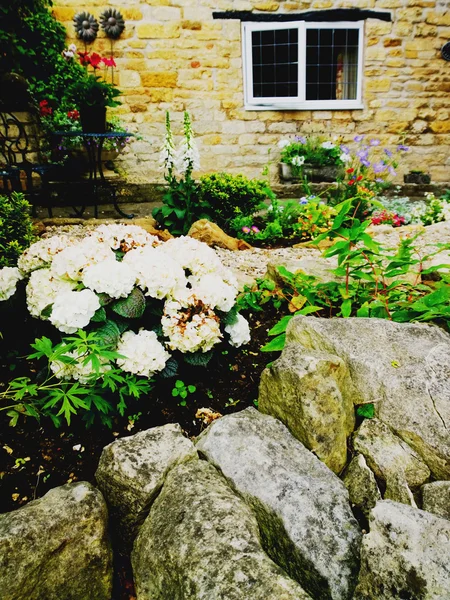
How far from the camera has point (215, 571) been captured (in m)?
1.12

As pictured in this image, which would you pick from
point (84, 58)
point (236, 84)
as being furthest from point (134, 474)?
point (236, 84)

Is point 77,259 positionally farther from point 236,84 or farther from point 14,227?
point 236,84

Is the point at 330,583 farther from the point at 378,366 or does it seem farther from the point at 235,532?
the point at 378,366

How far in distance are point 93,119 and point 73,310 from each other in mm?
4839

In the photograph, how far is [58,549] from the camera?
1.31m

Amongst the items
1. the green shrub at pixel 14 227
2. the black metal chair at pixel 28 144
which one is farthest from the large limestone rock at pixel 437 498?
the black metal chair at pixel 28 144

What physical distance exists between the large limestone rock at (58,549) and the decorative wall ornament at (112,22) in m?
7.60

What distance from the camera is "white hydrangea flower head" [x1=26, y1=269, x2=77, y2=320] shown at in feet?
6.40

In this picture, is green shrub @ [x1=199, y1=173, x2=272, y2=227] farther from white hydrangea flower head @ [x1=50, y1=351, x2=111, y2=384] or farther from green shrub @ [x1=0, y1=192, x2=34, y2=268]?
white hydrangea flower head @ [x1=50, y1=351, x2=111, y2=384]

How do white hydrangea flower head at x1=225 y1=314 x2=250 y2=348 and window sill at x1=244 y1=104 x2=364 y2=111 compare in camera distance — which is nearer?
white hydrangea flower head at x1=225 y1=314 x2=250 y2=348

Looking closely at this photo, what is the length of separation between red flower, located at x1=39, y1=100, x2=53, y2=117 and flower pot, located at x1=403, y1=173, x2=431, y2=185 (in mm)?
6292

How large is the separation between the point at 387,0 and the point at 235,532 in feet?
29.4

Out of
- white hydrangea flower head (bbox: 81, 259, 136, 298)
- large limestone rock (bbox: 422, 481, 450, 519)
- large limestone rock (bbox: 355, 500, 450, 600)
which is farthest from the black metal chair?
large limestone rock (bbox: 355, 500, 450, 600)

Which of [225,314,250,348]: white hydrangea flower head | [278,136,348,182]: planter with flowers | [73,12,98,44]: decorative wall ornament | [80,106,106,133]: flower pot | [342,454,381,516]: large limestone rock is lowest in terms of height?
[342,454,381,516]: large limestone rock
